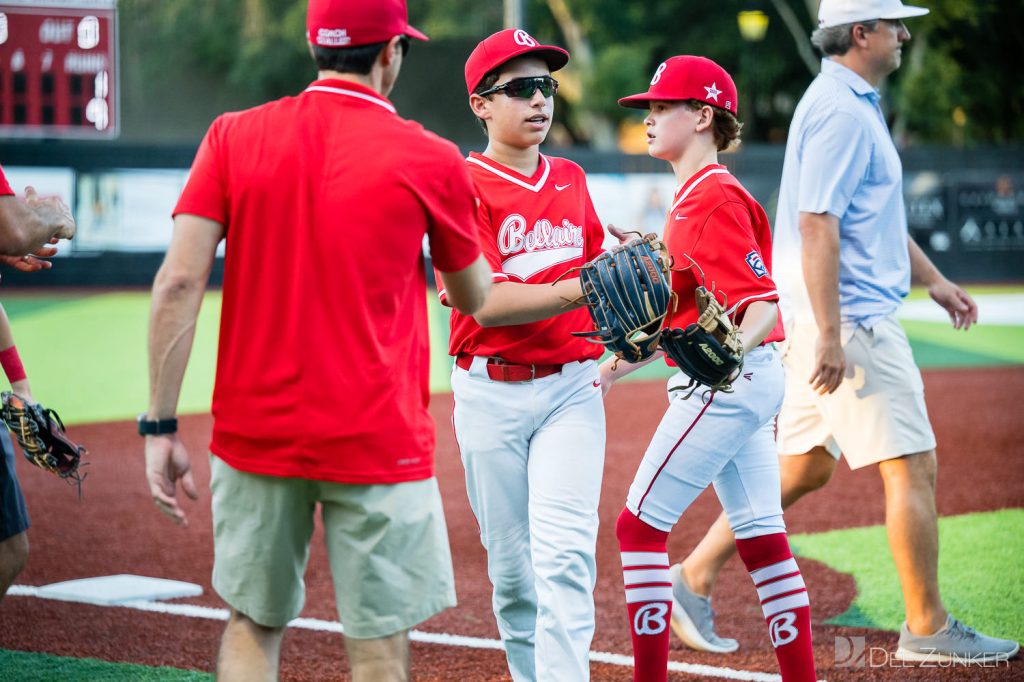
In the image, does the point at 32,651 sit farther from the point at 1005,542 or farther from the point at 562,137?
the point at 562,137

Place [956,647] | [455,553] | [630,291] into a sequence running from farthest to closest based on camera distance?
[455,553] → [956,647] → [630,291]

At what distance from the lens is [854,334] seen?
436 centimetres

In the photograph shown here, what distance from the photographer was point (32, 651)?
453 cm

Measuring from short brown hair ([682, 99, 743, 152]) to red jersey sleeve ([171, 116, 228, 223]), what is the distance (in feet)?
5.54

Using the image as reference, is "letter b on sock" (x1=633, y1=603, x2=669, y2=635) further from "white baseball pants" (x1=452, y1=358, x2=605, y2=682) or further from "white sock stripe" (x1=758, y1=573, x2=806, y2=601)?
"white sock stripe" (x1=758, y1=573, x2=806, y2=601)

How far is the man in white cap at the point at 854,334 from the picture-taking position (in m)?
4.24

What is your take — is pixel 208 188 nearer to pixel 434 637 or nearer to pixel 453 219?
pixel 453 219

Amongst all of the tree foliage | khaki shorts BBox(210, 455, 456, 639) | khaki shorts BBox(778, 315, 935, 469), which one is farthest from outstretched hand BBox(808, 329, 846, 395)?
the tree foliage

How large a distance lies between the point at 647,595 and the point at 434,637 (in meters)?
1.46

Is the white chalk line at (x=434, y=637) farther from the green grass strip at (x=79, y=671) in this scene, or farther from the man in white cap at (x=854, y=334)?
the green grass strip at (x=79, y=671)

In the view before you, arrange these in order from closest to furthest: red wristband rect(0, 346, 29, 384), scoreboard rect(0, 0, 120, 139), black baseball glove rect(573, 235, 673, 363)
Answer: black baseball glove rect(573, 235, 673, 363), red wristband rect(0, 346, 29, 384), scoreboard rect(0, 0, 120, 139)

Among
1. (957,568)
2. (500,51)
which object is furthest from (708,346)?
(957,568)

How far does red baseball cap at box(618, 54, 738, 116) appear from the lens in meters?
3.72

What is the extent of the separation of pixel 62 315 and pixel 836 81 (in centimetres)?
1569
